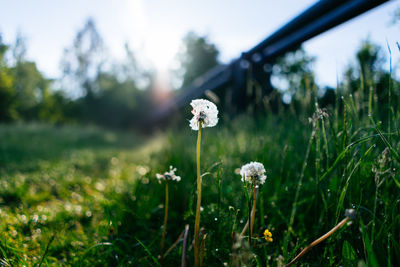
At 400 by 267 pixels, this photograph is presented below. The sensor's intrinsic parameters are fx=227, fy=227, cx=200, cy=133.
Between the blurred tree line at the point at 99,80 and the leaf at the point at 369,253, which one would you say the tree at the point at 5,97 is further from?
the leaf at the point at 369,253

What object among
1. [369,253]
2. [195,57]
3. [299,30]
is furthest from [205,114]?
[195,57]

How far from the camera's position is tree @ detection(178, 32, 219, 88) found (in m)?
17.7

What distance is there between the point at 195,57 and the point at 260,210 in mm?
18237

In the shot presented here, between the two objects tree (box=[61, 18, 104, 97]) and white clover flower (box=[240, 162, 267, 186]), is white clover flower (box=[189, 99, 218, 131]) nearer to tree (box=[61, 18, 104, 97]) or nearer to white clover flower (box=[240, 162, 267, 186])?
white clover flower (box=[240, 162, 267, 186])

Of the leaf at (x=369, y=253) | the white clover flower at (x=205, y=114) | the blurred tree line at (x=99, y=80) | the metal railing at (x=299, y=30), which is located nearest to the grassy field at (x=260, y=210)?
the leaf at (x=369, y=253)

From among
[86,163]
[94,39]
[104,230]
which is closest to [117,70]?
[94,39]

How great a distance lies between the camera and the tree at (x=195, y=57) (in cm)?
1766

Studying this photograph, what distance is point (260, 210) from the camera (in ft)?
3.91

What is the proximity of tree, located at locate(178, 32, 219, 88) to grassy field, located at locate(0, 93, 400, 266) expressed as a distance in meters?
15.8

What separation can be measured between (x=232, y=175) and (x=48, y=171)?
9.29ft

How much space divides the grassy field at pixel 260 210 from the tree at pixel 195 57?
15.8 metres

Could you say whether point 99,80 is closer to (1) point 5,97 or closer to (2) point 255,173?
(1) point 5,97

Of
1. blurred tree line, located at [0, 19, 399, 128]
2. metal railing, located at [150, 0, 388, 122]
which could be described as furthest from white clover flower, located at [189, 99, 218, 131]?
blurred tree line, located at [0, 19, 399, 128]

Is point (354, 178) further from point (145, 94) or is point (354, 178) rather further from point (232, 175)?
point (145, 94)
